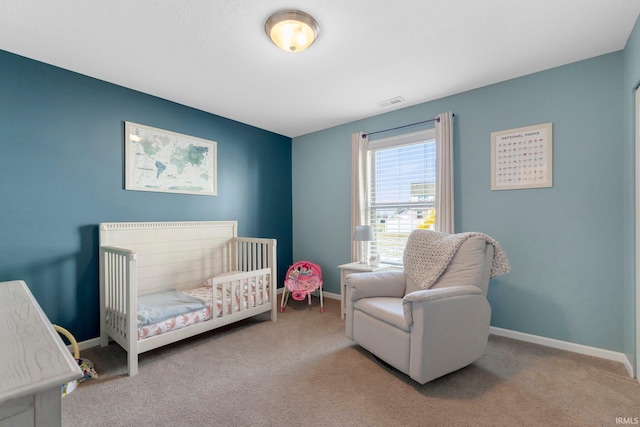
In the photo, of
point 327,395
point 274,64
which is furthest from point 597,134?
point 327,395

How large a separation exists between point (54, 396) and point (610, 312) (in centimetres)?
325

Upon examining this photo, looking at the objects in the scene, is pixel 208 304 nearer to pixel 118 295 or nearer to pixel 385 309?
pixel 118 295

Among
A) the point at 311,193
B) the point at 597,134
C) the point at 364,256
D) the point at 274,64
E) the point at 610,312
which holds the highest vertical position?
the point at 274,64

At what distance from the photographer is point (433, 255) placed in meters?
2.43

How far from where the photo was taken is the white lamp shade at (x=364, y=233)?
327 centimetres

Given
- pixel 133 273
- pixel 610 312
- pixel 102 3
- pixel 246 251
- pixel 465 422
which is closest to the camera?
pixel 465 422

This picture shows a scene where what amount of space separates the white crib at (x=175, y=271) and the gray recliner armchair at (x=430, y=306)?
3.56 feet

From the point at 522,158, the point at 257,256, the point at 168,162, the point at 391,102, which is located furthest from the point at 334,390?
the point at 391,102

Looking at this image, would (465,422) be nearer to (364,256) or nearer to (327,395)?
(327,395)

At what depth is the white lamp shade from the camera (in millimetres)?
3268

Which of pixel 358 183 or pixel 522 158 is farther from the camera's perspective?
pixel 358 183

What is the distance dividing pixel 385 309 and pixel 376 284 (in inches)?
13.7

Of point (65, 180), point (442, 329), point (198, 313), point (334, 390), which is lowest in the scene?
point (334, 390)

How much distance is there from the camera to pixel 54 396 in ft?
2.01
